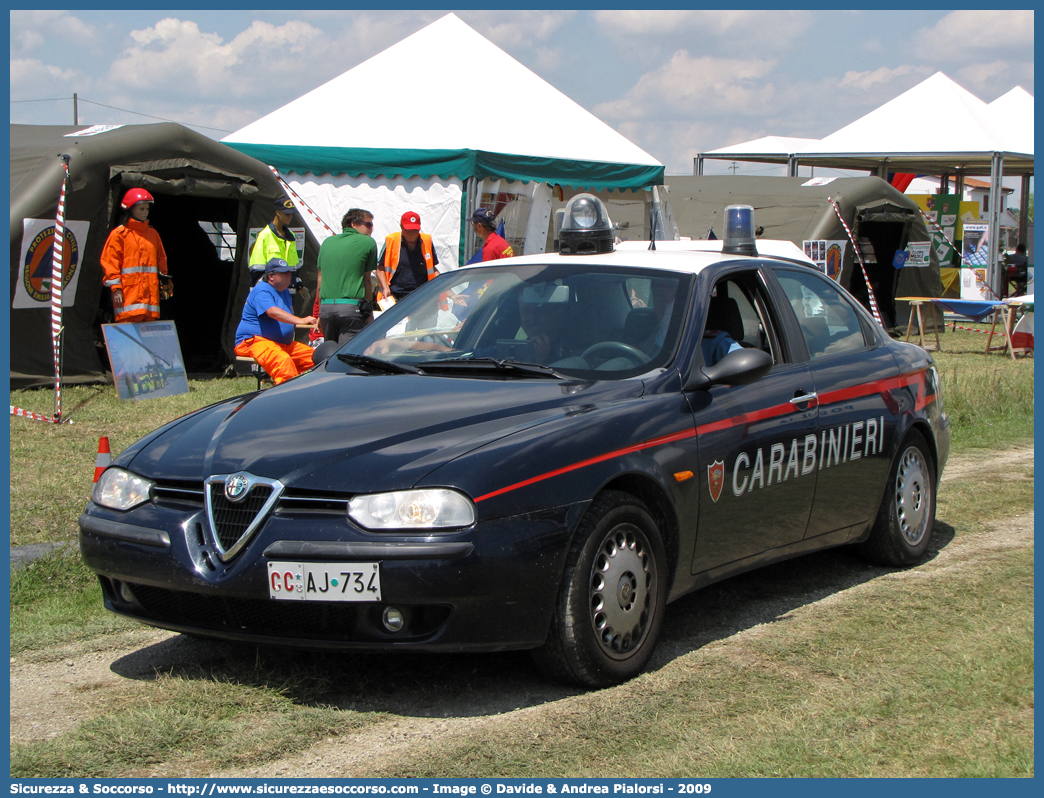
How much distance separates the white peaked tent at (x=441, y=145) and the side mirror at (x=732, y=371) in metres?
11.4

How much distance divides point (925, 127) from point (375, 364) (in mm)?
24476

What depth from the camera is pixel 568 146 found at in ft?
56.8

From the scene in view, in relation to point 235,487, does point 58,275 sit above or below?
above

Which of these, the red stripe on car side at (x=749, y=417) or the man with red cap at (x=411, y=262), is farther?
the man with red cap at (x=411, y=262)

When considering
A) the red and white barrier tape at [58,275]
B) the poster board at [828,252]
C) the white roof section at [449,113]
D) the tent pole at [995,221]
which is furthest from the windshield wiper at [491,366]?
the tent pole at [995,221]

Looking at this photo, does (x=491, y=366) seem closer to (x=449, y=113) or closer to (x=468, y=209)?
(x=468, y=209)

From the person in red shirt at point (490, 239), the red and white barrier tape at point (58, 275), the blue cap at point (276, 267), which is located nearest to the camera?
the blue cap at point (276, 267)

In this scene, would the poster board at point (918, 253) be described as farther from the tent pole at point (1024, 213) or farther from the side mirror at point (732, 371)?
the side mirror at point (732, 371)

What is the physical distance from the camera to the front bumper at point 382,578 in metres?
3.68

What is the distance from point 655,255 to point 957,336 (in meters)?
19.2

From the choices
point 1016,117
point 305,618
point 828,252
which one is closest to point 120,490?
point 305,618

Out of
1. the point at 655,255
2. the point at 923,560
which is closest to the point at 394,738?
the point at 655,255

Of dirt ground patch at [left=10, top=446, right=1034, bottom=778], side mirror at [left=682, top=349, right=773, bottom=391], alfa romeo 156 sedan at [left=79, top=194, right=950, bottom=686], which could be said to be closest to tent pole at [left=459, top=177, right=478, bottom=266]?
alfa romeo 156 sedan at [left=79, top=194, right=950, bottom=686]

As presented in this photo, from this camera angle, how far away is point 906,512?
6070 millimetres
